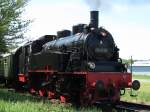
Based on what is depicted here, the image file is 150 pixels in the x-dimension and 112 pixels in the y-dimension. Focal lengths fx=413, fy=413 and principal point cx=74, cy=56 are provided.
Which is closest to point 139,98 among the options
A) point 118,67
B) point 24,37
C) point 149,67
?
point 118,67

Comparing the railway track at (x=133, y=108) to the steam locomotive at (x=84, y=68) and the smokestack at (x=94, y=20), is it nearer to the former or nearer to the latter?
the steam locomotive at (x=84, y=68)

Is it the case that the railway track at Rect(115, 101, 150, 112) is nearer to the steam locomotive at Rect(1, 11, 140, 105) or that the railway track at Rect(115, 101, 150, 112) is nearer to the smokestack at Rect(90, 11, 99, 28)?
the steam locomotive at Rect(1, 11, 140, 105)

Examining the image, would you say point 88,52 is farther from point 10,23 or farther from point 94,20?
point 10,23

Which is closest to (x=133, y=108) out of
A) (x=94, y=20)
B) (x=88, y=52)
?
(x=88, y=52)

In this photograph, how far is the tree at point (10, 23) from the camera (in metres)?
23.4

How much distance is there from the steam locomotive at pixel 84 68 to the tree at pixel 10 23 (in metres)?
2.95

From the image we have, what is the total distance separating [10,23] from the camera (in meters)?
24.7

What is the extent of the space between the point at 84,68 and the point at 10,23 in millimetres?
8702

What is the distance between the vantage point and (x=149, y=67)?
151m

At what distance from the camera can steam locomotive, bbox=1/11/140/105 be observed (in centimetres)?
1705

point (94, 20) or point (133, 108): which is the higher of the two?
point (94, 20)

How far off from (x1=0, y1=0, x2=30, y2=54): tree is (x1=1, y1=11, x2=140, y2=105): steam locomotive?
2955mm

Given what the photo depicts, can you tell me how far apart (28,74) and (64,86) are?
5.59 meters

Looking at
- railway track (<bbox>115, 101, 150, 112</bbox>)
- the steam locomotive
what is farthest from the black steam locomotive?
railway track (<bbox>115, 101, 150, 112</bbox>)
